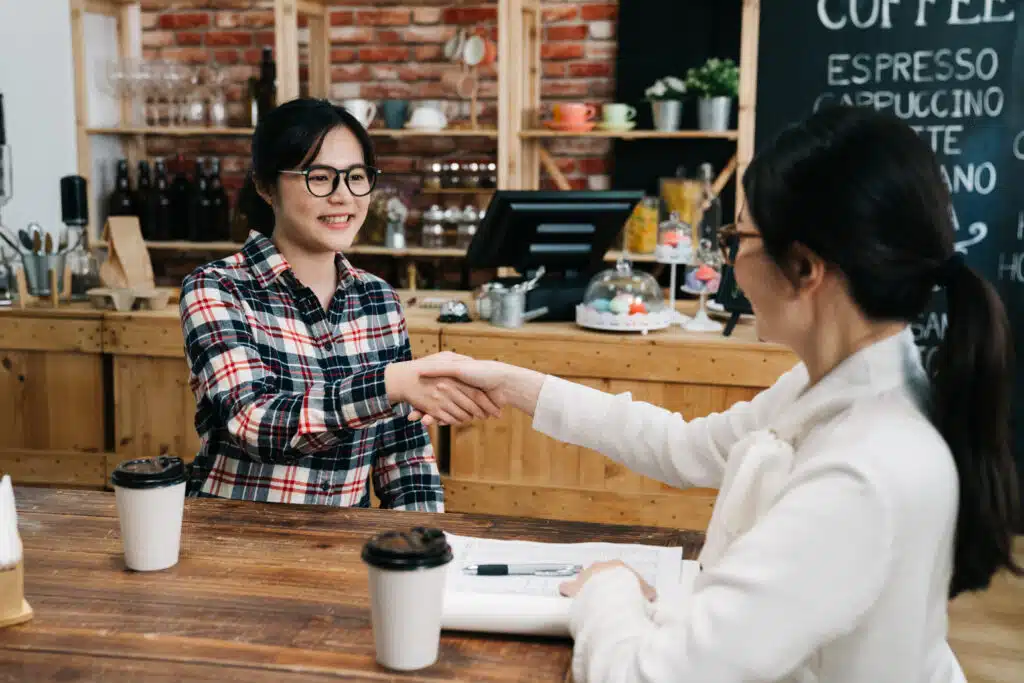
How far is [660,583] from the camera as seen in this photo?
1384 mm

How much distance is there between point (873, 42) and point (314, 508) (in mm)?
3019

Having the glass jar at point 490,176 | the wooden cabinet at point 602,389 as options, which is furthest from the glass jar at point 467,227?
the wooden cabinet at point 602,389

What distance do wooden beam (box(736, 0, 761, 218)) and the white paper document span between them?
9.31 ft

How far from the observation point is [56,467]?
12.2 feet

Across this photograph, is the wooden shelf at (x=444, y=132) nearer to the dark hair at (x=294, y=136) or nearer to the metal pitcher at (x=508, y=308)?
the metal pitcher at (x=508, y=308)

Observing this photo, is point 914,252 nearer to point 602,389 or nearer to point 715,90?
point 602,389

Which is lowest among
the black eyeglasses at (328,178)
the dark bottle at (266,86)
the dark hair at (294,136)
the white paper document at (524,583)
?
the white paper document at (524,583)

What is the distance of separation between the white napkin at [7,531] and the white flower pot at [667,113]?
372 cm

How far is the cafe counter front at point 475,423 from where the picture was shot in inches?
128

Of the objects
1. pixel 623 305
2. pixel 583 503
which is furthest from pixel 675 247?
pixel 583 503

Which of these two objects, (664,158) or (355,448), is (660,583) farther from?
(664,158)

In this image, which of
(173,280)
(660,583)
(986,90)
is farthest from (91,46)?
(660,583)

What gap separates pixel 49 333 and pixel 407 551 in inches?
114

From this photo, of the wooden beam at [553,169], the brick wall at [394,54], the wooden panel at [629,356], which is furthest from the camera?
the brick wall at [394,54]
